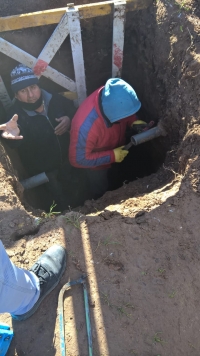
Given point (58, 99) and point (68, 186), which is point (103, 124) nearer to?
point (58, 99)

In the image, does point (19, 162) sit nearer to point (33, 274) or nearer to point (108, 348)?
point (33, 274)

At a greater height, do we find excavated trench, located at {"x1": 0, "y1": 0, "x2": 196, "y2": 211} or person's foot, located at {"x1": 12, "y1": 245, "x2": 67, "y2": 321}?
excavated trench, located at {"x1": 0, "y1": 0, "x2": 196, "y2": 211}

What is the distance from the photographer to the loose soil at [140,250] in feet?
7.14

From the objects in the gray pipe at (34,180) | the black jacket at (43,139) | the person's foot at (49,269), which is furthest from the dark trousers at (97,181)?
the person's foot at (49,269)

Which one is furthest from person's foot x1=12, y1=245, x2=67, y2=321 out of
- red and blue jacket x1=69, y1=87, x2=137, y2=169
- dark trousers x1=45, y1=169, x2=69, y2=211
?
dark trousers x1=45, y1=169, x2=69, y2=211

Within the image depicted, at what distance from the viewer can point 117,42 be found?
364cm

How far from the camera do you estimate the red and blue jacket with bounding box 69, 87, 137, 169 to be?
3.18 m

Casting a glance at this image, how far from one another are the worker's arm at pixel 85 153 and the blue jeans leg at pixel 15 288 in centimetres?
159

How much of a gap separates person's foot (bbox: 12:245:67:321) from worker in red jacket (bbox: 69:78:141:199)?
1371 mm

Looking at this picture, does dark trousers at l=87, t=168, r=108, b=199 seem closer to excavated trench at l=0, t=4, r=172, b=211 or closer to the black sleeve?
excavated trench at l=0, t=4, r=172, b=211

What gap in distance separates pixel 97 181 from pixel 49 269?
7.48 ft

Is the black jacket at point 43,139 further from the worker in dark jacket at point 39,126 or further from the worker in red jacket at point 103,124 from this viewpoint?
the worker in red jacket at point 103,124

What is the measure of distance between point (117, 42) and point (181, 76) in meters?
1.04

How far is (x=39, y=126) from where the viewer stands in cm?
354
